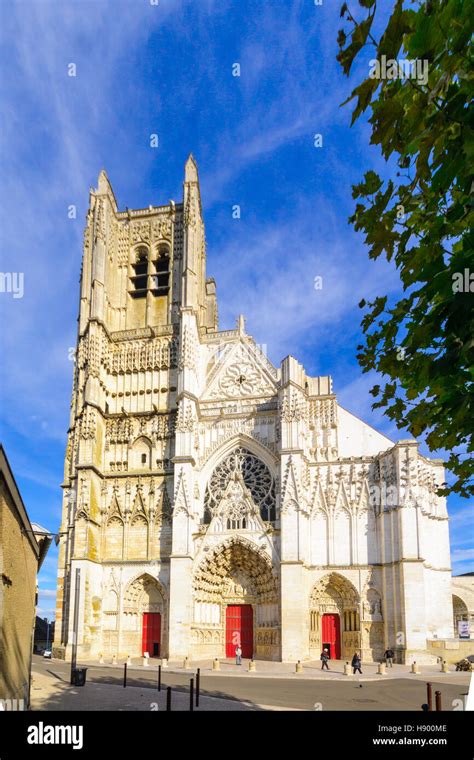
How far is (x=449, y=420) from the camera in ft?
20.1

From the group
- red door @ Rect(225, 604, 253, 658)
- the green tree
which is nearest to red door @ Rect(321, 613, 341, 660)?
red door @ Rect(225, 604, 253, 658)

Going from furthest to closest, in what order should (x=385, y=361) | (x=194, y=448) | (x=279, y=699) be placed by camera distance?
(x=194, y=448) → (x=279, y=699) → (x=385, y=361)

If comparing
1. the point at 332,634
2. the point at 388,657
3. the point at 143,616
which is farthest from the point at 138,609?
the point at 388,657

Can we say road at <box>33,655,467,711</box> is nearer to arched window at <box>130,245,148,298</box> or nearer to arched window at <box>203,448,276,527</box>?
arched window at <box>203,448,276,527</box>

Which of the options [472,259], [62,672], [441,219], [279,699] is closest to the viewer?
[472,259]

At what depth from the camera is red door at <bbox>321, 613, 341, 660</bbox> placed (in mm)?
28609

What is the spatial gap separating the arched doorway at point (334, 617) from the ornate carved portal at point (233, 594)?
1.79 m

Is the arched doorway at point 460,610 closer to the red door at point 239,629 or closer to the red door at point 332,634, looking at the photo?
the red door at point 332,634

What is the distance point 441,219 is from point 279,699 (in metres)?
13.4

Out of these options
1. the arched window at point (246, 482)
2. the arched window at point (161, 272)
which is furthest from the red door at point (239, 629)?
the arched window at point (161, 272)

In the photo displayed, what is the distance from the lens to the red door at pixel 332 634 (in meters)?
28.6

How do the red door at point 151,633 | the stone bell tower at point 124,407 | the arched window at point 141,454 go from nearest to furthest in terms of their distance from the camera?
the red door at point 151,633, the stone bell tower at point 124,407, the arched window at point 141,454

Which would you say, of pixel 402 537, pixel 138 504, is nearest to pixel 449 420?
pixel 402 537

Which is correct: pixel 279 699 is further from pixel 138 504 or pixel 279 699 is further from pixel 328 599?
pixel 138 504
